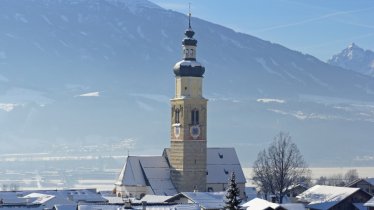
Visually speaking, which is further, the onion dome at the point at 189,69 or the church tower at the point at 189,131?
the onion dome at the point at 189,69

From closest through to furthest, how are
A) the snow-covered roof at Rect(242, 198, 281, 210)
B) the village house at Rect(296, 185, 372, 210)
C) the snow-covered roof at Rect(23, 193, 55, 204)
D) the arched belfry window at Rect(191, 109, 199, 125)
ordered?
the snow-covered roof at Rect(242, 198, 281, 210) → the village house at Rect(296, 185, 372, 210) → the snow-covered roof at Rect(23, 193, 55, 204) → the arched belfry window at Rect(191, 109, 199, 125)

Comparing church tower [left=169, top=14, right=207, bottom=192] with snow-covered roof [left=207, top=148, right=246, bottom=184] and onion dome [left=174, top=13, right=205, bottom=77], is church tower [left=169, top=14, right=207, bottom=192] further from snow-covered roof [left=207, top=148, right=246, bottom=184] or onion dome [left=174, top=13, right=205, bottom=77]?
snow-covered roof [left=207, top=148, right=246, bottom=184]

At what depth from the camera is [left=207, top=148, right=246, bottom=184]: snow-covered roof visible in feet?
343

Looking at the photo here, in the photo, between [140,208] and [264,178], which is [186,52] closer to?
[264,178]

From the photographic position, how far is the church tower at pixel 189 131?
336 ft

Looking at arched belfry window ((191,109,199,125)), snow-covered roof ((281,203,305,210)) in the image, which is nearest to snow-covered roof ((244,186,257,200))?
arched belfry window ((191,109,199,125))

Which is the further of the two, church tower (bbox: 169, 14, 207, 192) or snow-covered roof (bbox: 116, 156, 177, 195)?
church tower (bbox: 169, 14, 207, 192)

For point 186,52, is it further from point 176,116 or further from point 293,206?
point 293,206

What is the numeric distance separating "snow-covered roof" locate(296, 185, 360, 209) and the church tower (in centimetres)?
1695

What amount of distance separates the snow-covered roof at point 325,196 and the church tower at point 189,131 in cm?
1695

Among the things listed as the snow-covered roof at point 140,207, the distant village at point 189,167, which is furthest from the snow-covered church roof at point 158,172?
the snow-covered roof at point 140,207

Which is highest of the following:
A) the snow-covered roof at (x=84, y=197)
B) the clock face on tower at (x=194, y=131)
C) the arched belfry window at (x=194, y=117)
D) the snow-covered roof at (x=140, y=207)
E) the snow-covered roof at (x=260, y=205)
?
the arched belfry window at (x=194, y=117)

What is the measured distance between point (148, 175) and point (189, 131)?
17.5 feet

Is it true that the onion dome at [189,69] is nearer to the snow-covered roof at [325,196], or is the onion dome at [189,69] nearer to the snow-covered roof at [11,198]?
the snow-covered roof at [11,198]
